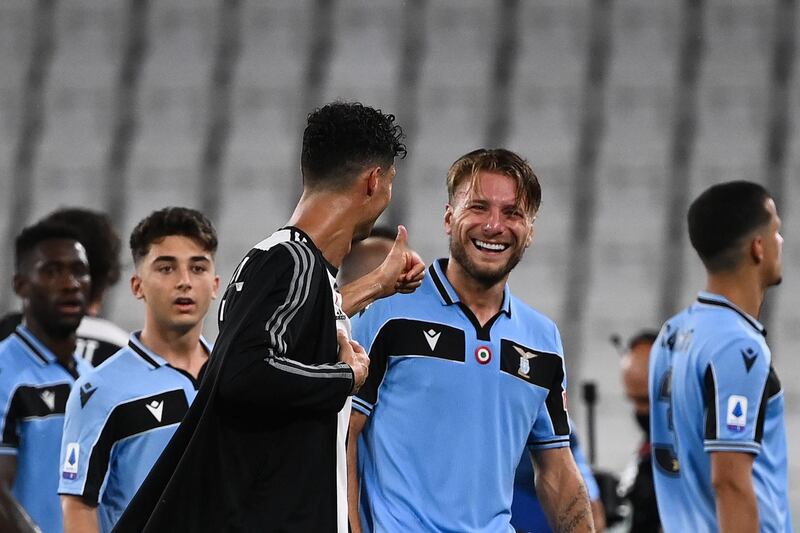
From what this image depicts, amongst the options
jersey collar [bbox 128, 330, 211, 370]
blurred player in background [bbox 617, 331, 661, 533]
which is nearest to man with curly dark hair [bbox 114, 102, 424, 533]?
jersey collar [bbox 128, 330, 211, 370]

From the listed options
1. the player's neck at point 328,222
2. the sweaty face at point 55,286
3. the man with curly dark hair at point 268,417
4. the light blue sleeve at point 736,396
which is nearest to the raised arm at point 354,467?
the man with curly dark hair at point 268,417

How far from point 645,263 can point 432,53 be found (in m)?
2.51

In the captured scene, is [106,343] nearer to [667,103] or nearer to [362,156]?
[362,156]

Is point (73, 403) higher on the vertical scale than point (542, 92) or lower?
lower

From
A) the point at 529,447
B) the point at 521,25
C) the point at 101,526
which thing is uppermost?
the point at 521,25

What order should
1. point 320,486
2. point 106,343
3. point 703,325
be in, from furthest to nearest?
point 106,343 → point 703,325 → point 320,486

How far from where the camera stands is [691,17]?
9.98 metres

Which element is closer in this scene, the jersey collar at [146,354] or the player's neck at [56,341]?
the jersey collar at [146,354]

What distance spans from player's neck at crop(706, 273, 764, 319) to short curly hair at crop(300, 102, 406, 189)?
161 centimetres

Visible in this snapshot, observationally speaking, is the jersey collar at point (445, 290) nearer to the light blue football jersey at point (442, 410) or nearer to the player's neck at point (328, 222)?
the light blue football jersey at point (442, 410)

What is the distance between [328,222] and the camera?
8.29ft

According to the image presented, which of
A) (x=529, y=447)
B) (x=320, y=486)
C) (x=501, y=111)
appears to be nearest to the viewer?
(x=320, y=486)

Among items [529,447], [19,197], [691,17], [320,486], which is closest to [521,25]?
[691,17]

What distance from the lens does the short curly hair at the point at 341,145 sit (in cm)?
258
